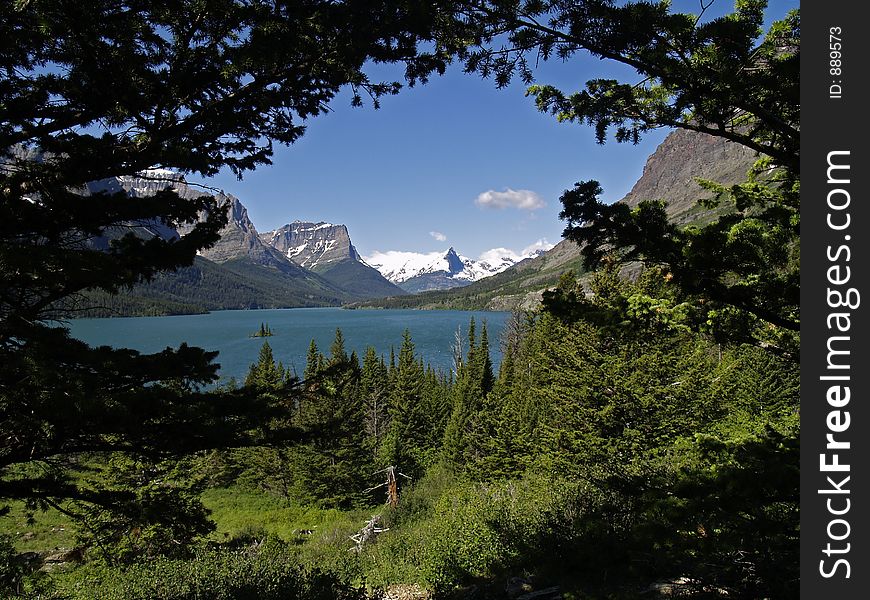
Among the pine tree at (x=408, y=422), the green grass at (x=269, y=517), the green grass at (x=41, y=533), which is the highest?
the pine tree at (x=408, y=422)

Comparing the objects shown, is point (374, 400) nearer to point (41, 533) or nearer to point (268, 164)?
point (41, 533)


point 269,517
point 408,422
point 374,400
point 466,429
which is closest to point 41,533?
point 269,517

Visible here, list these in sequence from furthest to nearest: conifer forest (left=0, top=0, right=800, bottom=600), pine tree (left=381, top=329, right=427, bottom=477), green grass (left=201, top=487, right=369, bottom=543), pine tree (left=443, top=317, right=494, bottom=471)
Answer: pine tree (left=381, top=329, right=427, bottom=477)
pine tree (left=443, top=317, right=494, bottom=471)
green grass (left=201, top=487, right=369, bottom=543)
conifer forest (left=0, top=0, right=800, bottom=600)

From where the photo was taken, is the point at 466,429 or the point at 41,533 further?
the point at 466,429

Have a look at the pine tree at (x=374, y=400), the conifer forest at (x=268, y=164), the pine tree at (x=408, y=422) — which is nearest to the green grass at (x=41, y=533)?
the pine tree at (x=408, y=422)

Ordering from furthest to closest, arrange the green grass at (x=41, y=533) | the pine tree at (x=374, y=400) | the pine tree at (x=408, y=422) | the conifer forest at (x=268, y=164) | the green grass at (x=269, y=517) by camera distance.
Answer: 1. the pine tree at (x=374, y=400)
2. the pine tree at (x=408, y=422)
3. the green grass at (x=269, y=517)
4. the green grass at (x=41, y=533)
5. the conifer forest at (x=268, y=164)

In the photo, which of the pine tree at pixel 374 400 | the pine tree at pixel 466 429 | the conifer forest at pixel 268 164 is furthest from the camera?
the pine tree at pixel 374 400

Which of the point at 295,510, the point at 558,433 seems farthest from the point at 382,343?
the point at 558,433

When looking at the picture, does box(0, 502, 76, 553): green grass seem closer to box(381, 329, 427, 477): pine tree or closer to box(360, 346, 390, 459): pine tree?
box(381, 329, 427, 477): pine tree

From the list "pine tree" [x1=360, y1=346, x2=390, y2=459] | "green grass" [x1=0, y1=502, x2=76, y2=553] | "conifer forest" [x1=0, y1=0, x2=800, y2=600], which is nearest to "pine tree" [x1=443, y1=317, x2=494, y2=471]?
"pine tree" [x1=360, y1=346, x2=390, y2=459]

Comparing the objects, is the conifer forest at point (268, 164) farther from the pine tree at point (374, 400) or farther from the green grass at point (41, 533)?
the pine tree at point (374, 400)

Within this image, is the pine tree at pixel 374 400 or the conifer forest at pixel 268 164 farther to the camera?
the pine tree at pixel 374 400

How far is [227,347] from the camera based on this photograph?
99.7m

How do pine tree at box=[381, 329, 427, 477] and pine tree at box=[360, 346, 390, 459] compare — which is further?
pine tree at box=[360, 346, 390, 459]
